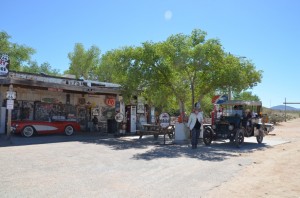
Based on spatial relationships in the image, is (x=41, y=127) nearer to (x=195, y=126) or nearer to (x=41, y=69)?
(x=195, y=126)

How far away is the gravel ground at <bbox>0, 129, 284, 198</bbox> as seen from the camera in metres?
7.16

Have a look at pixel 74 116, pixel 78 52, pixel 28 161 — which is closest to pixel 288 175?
pixel 28 161

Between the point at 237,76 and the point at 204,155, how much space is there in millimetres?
7491

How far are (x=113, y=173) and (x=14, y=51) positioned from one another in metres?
31.4

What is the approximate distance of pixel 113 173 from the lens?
9.10 meters

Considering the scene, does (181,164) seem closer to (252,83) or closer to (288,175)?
(288,175)

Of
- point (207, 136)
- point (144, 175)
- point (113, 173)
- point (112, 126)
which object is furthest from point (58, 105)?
point (144, 175)

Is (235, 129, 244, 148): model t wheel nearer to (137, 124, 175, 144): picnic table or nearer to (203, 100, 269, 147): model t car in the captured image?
(203, 100, 269, 147): model t car

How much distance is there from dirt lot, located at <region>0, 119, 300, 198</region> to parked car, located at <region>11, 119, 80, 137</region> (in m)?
6.51

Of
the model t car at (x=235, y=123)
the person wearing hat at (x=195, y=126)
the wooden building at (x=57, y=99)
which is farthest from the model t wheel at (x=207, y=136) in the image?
the wooden building at (x=57, y=99)

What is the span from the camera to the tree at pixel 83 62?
48500 mm

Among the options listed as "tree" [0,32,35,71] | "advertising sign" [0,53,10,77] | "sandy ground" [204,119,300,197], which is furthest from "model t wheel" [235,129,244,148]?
"tree" [0,32,35,71]

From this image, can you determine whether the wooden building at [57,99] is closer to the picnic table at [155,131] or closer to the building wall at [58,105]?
the building wall at [58,105]

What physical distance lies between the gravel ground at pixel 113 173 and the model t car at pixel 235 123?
362cm
